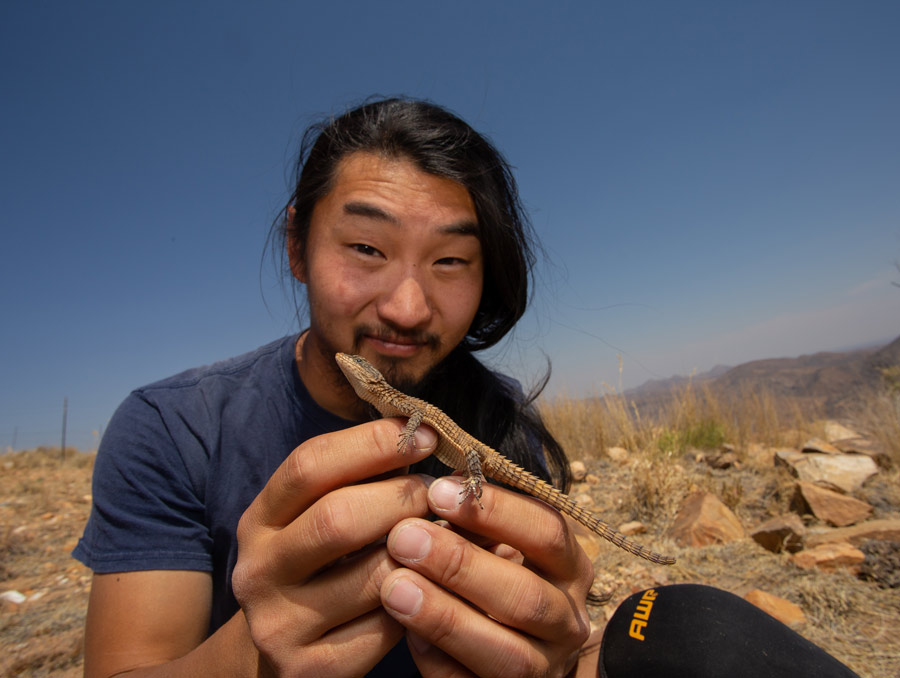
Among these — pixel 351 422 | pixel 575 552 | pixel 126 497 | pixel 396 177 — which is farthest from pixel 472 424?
pixel 126 497

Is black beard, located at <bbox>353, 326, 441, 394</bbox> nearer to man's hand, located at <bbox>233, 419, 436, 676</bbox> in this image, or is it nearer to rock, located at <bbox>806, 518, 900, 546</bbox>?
man's hand, located at <bbox>233, 419, 436, 676</bbox>

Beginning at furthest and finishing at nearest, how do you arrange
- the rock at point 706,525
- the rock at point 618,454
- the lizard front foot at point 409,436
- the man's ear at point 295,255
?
the rock at point 618,454
the rock at point 706,525
the man's ear at point 295,255
the lizard front foot at point 409,436

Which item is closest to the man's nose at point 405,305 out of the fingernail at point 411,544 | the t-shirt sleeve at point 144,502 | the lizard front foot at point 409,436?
the lizard front foot at point 409,436

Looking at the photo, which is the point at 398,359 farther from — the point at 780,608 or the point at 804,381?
the point at 804,381

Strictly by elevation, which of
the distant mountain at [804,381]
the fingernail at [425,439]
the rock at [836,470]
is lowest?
the distant mountain at [804,381]

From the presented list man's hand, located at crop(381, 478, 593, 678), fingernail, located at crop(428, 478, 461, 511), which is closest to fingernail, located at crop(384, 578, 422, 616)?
man's hand, located at crop(381, 478, 593, 678)

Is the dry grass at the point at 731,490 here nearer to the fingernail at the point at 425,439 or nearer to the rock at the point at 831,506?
the rock at the point at 831,506

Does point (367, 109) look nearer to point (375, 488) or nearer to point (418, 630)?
point (375, 488)

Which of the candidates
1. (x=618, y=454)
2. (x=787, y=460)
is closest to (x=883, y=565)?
(x=787, y=460)
